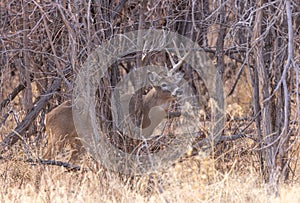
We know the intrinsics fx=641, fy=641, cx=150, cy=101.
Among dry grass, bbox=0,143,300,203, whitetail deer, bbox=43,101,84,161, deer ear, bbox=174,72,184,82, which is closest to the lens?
dry grass, bbox=0,143,300,203

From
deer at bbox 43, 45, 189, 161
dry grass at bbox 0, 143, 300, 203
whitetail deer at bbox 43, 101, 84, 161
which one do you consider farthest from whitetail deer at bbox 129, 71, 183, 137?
dry grass at bbox 0, 143, 300, 203

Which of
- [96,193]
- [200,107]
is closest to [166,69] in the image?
[200,107]

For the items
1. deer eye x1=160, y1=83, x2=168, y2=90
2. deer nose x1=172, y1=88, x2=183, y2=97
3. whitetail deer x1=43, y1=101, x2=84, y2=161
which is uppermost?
deer eye x1=160, y1=83, x2=168, y2=90

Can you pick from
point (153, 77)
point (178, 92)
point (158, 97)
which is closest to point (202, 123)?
point (153, 77)

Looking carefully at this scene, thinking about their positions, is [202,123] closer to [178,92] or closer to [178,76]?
[178,76]

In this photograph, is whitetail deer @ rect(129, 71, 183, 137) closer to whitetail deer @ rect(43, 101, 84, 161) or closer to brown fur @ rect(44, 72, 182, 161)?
brown fur @ rect(44, 72, 182, 161)

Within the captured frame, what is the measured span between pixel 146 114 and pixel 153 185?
3.00m

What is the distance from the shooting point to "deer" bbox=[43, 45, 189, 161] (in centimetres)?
811

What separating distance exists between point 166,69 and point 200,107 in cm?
77

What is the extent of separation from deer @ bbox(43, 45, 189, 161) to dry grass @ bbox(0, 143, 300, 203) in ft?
5.20

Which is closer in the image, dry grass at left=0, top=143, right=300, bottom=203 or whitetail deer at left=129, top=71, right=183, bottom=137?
dry grass at left=0, top=143, right=300, bottom=203

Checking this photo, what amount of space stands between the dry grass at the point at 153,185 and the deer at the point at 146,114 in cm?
158

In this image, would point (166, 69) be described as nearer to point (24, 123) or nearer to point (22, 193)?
point (24, 123)

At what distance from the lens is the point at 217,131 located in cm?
650
